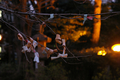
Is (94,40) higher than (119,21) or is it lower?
lower

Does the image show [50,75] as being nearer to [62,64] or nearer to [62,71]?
[62,71]

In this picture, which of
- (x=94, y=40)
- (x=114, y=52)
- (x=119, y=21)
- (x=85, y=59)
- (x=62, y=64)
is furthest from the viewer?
(x=119, y=21)

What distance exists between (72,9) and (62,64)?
208 inches

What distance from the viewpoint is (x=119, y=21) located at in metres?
11.8

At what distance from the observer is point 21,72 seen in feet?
25.4

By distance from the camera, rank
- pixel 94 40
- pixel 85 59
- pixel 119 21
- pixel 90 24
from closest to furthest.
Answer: pixel 85 59 → pixel 94 40 → pixel 90 24 → pixel 119 21

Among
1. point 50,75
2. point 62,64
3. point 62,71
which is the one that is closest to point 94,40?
point 62,64

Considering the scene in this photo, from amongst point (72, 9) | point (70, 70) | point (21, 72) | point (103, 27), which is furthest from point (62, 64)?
point (103, 27)

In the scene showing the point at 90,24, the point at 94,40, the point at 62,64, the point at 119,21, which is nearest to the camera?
the point at 62,64

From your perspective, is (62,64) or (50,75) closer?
(50,75)

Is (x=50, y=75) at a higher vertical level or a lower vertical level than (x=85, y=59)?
lower

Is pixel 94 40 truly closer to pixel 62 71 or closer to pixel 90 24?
pixel 90 24

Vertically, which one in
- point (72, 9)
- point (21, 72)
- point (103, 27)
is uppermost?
point (72, 9)

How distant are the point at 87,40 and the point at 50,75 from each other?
5.76m
